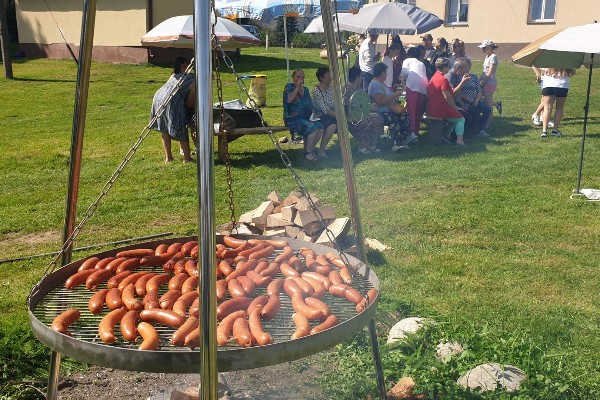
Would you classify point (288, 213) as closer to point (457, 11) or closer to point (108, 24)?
point (108, 24)

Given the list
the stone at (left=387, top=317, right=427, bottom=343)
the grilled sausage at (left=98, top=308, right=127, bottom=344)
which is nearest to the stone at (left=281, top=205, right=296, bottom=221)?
the stone at (left=387, top=317, right=427, bottom=343)

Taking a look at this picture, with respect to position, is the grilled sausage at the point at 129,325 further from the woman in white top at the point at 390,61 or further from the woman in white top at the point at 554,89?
the woman in white top at the point at 390,61

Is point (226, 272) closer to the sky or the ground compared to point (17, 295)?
closer to the sky

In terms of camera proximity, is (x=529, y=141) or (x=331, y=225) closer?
(x=331, y=225)

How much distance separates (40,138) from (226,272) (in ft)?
34.8

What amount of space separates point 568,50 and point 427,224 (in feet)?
8.40

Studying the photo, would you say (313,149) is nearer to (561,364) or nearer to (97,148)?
(97,148)

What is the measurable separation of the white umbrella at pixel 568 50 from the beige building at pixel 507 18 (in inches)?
597

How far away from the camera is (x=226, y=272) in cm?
304

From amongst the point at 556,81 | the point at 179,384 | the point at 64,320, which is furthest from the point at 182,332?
the point at 556,81

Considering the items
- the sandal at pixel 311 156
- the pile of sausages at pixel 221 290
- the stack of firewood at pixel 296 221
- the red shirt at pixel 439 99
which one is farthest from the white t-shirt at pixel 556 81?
the pile of sausages at pixel 221 290

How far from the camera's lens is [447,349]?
152 inches

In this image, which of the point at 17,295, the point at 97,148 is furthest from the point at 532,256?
the point at 97,148

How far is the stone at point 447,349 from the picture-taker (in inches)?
150
